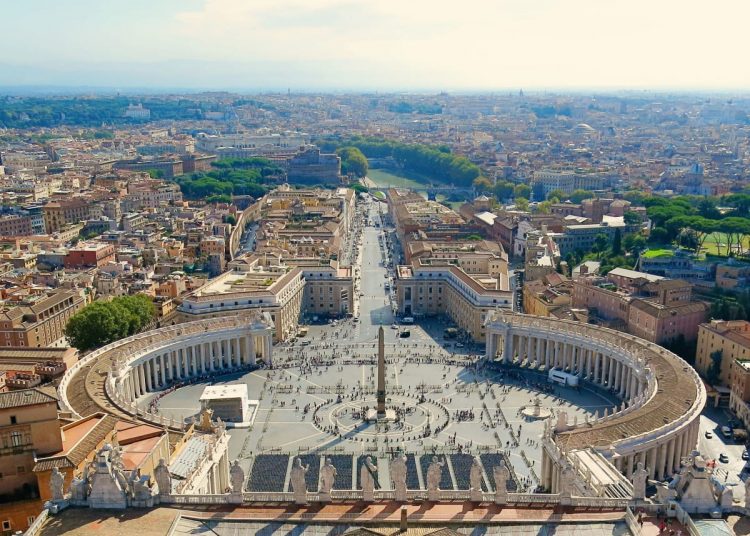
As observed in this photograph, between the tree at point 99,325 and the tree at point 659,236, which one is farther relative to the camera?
the tree at point 659,236

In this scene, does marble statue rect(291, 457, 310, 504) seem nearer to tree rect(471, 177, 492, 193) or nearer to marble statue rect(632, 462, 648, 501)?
marble statue rect(632, 462, 648, 501)

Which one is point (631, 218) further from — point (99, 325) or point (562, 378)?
point (99, 325)

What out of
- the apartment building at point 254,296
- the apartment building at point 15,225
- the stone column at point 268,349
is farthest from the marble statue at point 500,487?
the apartment building at point 15,225

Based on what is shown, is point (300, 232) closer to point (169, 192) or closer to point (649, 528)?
point (169, 192)

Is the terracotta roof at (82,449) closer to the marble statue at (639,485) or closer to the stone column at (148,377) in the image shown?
the stone column at (148,377)

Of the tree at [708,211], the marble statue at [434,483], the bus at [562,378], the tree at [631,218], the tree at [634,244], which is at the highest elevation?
the marble statue at [434,483]

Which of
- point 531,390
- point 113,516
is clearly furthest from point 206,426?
point 531,390

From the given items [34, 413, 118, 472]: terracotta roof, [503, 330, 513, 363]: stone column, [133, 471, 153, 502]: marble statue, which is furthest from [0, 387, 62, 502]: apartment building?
[503, 330, 513, 363]: stone column
